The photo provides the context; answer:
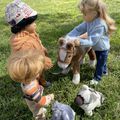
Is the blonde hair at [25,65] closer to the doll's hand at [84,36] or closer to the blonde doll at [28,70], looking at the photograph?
the blonde doll at [28,70]

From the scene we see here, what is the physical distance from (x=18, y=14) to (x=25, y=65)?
94 centimetres

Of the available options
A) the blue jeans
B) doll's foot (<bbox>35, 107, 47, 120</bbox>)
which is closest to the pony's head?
the blue jeans

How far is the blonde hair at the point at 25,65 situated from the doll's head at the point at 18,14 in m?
0.72

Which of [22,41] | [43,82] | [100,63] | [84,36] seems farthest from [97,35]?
[43,82]

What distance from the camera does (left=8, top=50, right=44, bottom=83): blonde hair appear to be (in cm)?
339

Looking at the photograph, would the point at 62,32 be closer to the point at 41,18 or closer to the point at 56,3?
the point at 41,18

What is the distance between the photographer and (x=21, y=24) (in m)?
4.18

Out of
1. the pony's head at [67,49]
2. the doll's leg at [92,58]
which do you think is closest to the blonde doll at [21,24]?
the pony's head at [67,49]

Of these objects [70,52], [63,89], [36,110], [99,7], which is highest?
[99,7]

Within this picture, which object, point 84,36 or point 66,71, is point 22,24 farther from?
point 66,71

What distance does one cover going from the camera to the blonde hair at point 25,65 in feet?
11.1

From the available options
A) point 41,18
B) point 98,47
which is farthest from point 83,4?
point 41,18

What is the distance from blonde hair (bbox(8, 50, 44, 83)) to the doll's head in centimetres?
72

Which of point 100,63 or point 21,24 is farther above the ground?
point 21,24
